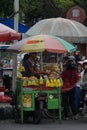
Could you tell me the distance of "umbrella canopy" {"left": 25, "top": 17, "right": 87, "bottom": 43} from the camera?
49.1 ft

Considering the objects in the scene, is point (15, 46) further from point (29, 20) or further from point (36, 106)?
point (29, 20)

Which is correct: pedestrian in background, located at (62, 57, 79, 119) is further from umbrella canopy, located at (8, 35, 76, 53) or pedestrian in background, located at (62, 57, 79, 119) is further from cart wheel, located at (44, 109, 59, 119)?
umbrella canopy, located at (8, 35, 76, 53)

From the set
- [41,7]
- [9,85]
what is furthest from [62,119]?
[41,7]

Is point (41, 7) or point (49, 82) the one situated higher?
point (41, 7)

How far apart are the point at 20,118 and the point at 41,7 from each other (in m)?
29.3

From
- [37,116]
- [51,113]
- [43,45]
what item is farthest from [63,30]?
[37,116]

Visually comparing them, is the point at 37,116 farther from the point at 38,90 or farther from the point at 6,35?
the point at 6,35

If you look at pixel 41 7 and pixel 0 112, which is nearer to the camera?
pixel 0 112

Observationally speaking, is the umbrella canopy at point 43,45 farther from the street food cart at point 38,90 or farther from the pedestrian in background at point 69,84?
the pedestrian in background at point 69,84

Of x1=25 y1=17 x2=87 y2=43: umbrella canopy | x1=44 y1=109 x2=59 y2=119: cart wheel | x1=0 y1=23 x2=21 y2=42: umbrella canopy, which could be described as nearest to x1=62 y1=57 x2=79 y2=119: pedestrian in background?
x1=44 y1=109 x2=59 y2=119: cart wheel

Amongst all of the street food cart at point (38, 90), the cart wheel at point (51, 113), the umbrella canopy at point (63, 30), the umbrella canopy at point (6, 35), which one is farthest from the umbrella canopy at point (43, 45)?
the umbrella canopy at point (63, 30)

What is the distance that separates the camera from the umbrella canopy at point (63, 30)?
1495 cm

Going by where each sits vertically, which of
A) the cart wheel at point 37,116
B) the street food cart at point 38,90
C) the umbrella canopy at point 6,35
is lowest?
the cart wheel at point 37,116

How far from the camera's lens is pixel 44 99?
37.8 feet
